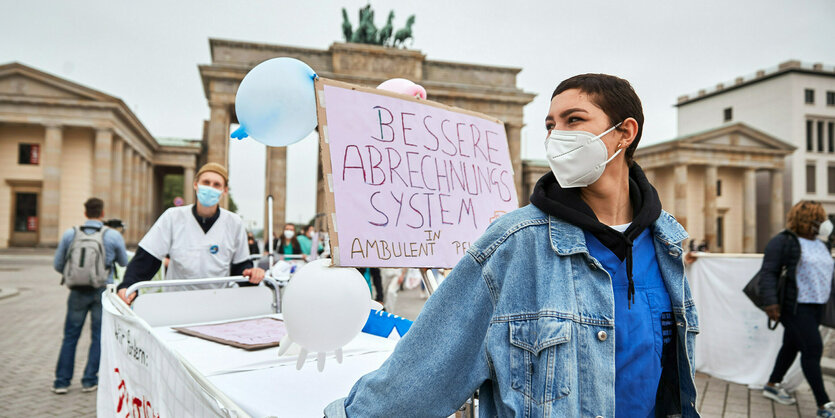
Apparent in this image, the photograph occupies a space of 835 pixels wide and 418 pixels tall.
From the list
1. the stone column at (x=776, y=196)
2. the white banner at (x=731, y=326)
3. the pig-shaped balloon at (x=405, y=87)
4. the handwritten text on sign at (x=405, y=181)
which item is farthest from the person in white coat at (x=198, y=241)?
the stone column at (x=776, y=196)

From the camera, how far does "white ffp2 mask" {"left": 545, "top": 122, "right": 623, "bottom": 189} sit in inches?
59.4

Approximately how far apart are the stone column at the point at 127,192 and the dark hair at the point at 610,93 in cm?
4148

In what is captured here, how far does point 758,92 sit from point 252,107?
6714cm

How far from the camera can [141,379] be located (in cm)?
279

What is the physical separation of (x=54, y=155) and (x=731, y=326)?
3898 centimetres

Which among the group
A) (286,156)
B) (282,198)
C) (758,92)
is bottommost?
(282,198)

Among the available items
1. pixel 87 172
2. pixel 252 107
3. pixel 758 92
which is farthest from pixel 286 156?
pixel 758 92

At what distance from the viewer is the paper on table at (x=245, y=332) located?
2.94m

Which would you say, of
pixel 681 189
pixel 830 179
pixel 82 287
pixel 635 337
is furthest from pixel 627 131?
pixel 830 179

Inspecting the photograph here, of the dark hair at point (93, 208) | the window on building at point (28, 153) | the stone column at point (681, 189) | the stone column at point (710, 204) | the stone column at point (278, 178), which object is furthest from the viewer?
the stone column at point (710, 204)

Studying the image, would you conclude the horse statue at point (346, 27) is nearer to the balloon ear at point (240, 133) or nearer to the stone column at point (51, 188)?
the stone column at point (51, 188)

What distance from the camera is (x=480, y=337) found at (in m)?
1.40

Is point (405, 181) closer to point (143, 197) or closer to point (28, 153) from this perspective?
point (28, 153)

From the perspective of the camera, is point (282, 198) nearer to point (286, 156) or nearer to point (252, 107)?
point (286, 156)
